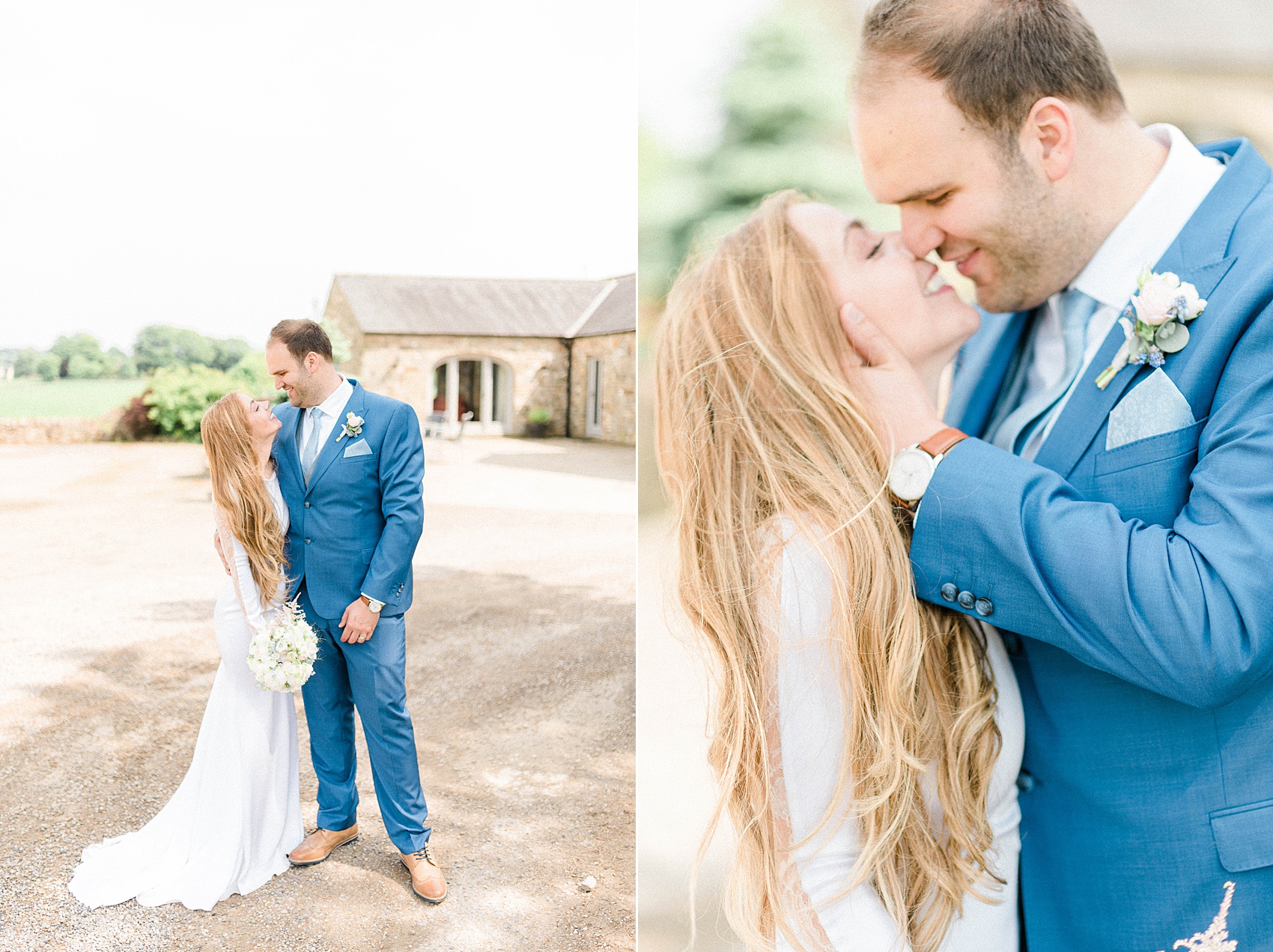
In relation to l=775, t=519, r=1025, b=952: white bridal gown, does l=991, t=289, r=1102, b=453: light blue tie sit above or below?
above

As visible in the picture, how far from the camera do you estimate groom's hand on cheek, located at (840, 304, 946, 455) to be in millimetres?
1139

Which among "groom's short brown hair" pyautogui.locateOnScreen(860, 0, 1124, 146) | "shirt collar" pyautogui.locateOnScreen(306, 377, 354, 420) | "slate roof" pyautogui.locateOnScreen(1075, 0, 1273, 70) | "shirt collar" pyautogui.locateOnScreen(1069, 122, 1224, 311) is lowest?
"shirt collar" pyautogui.locateOnScreen(306, 377, 354, 420)

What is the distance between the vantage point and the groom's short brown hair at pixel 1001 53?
3.90 ft

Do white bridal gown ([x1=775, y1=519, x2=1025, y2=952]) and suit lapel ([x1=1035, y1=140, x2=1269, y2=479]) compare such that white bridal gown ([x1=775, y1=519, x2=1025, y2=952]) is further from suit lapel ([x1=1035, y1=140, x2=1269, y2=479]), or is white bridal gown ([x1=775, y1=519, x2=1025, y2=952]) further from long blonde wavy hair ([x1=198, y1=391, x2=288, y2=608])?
long blonde wavy hair ([x1=198, y1=391, x2=288, y2=608])

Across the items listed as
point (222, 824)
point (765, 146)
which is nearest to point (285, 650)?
point (222, 824)

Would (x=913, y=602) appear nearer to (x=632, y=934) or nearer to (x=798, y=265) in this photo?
(x=798, y=265)

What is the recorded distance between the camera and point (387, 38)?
9.87ft

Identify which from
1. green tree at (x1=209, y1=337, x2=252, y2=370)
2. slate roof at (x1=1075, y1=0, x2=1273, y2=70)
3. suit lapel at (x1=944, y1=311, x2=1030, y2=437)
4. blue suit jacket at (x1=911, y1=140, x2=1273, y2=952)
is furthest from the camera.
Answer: slate roof at (x1=1075, y1=0, x2=1273, y2=70)

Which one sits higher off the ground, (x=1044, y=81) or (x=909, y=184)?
(x=1044, y=81)

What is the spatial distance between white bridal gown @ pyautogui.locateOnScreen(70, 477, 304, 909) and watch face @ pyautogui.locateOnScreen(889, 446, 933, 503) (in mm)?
1984

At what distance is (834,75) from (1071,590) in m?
6.84

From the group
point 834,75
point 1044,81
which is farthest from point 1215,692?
point 834,75

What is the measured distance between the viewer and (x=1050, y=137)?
123 centimetres

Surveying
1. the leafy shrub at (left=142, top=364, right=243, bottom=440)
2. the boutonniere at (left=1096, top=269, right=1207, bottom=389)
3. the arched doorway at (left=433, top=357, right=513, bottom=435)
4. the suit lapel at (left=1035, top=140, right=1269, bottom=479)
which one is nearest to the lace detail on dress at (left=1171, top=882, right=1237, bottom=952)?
the suit lapel at (left=1035, top=140, right=1269, bottom=479)
